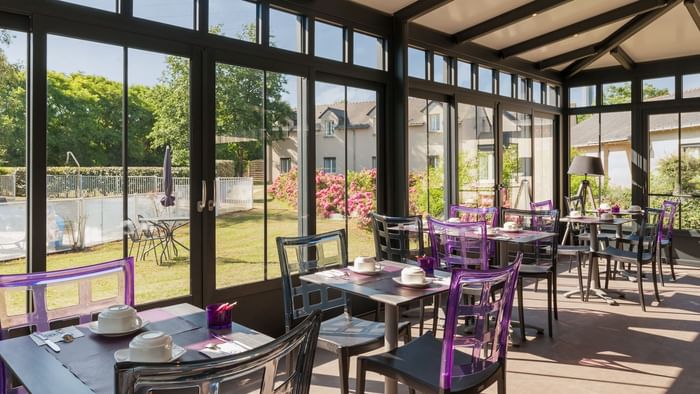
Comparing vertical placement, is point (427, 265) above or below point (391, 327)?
above

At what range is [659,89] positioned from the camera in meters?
7.63

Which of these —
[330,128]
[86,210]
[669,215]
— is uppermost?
[330,128]

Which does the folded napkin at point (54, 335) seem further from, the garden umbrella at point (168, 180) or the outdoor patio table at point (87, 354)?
the garden umbrella at point (168, 180)

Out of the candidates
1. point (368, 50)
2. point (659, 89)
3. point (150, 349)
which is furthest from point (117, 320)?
point (659, 89)

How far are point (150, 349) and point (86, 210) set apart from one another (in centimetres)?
201

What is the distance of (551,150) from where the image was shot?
827 cm

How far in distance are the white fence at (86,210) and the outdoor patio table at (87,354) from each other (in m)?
1.33

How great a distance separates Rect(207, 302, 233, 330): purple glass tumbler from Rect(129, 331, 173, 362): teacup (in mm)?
377

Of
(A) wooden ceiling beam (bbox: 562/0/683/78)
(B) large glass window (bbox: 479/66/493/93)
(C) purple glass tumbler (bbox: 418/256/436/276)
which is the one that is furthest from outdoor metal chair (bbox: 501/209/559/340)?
(A) wooden ceiling beam (bbox: 562/0/683/78)

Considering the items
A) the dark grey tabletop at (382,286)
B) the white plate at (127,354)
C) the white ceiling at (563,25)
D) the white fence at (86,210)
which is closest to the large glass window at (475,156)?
the white ceiling at (563,25)

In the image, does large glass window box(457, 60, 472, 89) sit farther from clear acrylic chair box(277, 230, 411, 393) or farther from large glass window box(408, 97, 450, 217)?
clear acrylic chair box(277, 230, 411, 393)

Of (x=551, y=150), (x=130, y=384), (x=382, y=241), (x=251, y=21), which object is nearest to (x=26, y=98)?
(x=251, y=21)

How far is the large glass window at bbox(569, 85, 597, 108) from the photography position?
8.19m

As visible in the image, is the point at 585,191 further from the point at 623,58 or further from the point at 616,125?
the point at 623,58
